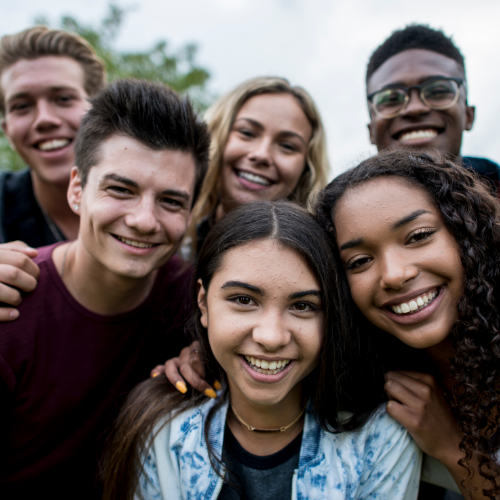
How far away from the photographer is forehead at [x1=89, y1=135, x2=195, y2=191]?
7.43 feet

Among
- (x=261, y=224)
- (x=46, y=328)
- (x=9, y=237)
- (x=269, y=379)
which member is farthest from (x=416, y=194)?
(x=9, y=237)

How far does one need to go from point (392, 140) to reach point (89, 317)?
2287 millimetres

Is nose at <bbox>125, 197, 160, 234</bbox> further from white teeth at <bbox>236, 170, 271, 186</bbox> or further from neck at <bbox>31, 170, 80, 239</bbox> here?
neck at <bbox>31, 170, 80, 239</bbox>

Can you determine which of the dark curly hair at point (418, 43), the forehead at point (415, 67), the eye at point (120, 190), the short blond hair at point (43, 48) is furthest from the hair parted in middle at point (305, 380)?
the short blond hair at point (43, 48)

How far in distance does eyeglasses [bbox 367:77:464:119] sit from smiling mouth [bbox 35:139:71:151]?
2439 mm

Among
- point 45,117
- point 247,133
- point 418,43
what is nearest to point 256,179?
point 247,133

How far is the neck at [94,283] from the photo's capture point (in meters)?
2.48

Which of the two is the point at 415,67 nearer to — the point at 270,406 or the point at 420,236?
the point at 420,236

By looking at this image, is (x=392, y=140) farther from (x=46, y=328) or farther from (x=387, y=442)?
(x=46, y=328)

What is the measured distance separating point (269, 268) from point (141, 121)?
1.14m

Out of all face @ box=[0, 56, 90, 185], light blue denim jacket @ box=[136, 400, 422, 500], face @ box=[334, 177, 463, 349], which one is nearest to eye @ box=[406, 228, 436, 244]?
face @ box=[334, 177, 463, 349]

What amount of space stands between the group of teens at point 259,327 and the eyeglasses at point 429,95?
0.01 meters

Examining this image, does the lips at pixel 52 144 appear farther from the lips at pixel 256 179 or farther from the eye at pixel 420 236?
the eye at pixel 420 236

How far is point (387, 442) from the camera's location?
2.07 meters
